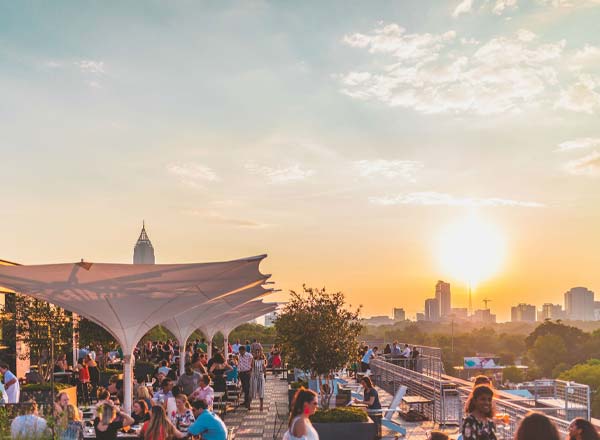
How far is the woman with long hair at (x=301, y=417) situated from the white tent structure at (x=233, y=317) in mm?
25442

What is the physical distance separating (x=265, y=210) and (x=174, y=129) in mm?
10007

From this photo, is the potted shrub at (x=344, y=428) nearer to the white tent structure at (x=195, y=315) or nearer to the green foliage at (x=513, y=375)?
the white tent structure at (x=195, y=315)

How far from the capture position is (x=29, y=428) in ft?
26.5

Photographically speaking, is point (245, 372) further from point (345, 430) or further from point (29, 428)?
Answer: point (29, 428)

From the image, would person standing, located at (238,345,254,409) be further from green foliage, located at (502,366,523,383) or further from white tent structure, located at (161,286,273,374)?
green foliage, located at (502,366,523,383)

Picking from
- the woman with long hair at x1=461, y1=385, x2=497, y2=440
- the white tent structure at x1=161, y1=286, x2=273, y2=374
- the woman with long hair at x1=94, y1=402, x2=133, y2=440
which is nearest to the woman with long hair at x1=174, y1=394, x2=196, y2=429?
the woman with long hair at x1=94, y1=402, x2=133, y2=440

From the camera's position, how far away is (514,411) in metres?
9.97

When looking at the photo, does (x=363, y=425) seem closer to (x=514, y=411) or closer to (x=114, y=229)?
(x=514, y=411)

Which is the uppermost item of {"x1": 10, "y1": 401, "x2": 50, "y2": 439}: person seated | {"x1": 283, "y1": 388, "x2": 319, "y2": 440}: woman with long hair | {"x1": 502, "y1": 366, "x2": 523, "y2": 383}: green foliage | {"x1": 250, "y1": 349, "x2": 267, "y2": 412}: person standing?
{"x1": 283, "y1": 388, "x2": 319, "y2": 440}: woman with long hair

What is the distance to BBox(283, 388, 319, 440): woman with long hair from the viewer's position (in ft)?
22.5

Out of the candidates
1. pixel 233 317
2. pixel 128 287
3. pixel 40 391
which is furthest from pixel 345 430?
pixel 233 317

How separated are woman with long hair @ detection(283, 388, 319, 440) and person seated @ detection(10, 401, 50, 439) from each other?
9.93 ft

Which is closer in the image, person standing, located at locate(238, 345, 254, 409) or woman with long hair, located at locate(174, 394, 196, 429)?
woman with long hair, located at locate(174, 394, 196, 429)

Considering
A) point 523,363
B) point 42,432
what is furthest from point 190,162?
point 523,363
